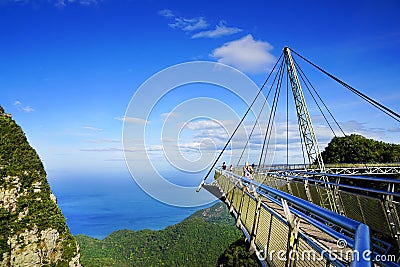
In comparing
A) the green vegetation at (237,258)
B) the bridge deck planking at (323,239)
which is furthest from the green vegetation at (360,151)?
the bridge deck planking at (323,239)

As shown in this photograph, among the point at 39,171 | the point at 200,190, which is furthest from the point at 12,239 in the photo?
the point at 200,190

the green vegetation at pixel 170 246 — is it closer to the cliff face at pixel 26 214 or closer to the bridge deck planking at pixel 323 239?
the cliff face at pixel 26 214

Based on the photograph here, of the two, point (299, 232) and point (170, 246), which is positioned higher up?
point (299, 232)

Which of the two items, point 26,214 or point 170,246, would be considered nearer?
point 26,214

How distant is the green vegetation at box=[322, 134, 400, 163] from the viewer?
55938 mm

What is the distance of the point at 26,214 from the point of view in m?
40.7

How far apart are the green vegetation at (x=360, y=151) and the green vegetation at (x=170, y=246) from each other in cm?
4043

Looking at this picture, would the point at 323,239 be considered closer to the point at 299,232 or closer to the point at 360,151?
the point at 299,232

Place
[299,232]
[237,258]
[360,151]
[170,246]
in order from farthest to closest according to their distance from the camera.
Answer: [170,246]
[360,151]
[237,258]
[299,232]

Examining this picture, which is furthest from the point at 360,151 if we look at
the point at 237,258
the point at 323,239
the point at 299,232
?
the point at 299,232

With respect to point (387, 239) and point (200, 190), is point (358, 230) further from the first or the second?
point (200, 190)

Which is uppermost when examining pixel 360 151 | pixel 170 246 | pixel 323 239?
pixel 360 151

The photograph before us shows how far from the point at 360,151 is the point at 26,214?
169 feet

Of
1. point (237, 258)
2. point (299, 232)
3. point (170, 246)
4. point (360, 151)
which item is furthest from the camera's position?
point (170, 246)
